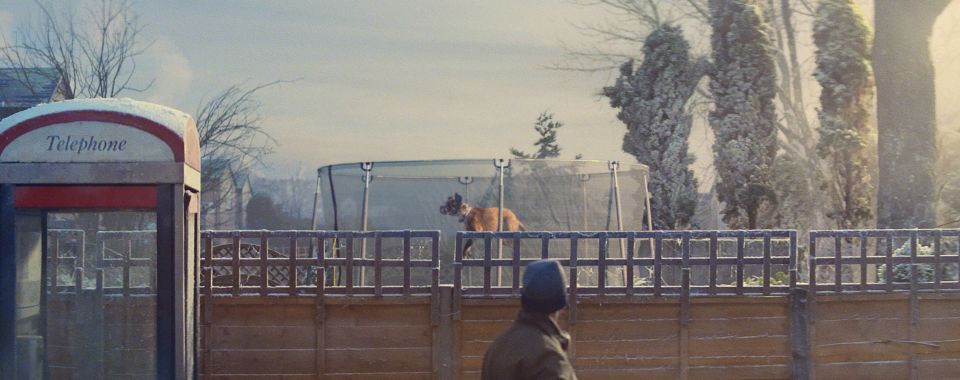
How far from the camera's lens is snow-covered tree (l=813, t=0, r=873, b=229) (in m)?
27.9

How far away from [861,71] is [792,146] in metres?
4.71

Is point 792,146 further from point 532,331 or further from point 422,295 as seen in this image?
point 532,331

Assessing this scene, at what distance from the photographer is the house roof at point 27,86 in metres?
24.7

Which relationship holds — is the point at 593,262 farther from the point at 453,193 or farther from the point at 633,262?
the point at 453,193

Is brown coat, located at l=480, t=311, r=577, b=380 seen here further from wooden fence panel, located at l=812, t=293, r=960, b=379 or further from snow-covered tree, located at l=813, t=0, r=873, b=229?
snow-covered tree, located at l=813, t=0, r=873, b=229

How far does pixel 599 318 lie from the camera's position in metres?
10.6

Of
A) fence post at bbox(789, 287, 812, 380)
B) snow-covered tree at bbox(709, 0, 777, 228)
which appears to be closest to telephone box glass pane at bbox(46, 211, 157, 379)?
fence post at bbox(789, 287, 812, 380)

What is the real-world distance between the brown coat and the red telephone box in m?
3.90

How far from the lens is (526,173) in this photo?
18.3 metres

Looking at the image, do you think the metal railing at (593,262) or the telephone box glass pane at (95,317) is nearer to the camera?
the telephone box glass pane at (95,317)

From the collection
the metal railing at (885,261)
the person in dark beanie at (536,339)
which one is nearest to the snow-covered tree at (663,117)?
the metal railing at (885,261)

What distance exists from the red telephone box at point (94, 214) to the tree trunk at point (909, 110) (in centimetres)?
1674

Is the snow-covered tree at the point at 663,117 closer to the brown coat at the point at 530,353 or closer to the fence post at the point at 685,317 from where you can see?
the fence post at the point at 685,317

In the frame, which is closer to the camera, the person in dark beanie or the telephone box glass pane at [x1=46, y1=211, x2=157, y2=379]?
the person in dark beanie
